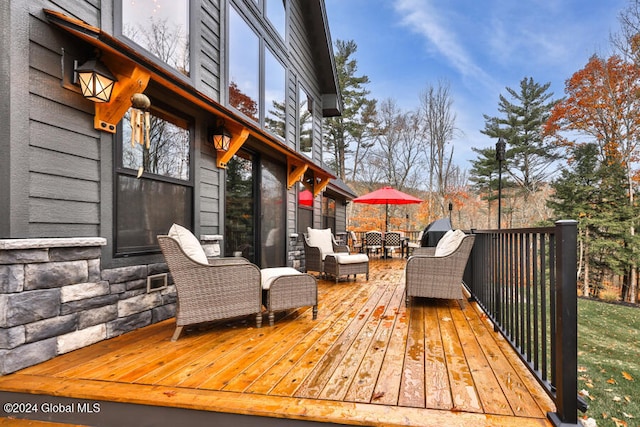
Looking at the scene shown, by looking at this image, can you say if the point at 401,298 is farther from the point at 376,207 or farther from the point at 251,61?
the point at 376,207

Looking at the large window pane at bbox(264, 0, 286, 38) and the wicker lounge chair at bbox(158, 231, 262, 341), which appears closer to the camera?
the wicker lounge chair at bbox(158, 231, 262, 341)

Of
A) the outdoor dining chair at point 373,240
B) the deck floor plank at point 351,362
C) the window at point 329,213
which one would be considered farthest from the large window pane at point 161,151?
the outdoor dining chair at point 373,240

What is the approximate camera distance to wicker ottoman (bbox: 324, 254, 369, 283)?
17.6 feet

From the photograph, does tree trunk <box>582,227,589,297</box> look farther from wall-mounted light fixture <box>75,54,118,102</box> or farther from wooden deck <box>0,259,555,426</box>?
wall-mounted light fixture <box>75,54,118,102</box>

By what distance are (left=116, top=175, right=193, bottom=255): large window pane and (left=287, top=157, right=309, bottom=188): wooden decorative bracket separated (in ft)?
9.05

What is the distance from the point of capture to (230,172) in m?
4.36

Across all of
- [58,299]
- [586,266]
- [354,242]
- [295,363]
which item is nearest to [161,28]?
[58,299]

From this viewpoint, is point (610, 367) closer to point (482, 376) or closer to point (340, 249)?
point (482, 376)

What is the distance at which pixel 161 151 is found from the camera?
10.4 feet

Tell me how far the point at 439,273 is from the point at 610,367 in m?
2.76

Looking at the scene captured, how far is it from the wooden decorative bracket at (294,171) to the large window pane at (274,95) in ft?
1.96

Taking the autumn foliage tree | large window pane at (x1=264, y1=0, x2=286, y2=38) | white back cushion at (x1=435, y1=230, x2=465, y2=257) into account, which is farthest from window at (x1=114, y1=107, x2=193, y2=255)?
the autumn foliage tree

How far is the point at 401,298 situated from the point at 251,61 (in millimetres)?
4143

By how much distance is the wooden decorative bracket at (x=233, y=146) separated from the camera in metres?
3.80
